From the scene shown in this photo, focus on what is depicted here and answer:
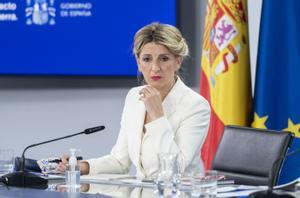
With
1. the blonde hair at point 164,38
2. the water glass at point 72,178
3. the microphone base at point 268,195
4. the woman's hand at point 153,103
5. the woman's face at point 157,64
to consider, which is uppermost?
the blonde hair at point 164,38

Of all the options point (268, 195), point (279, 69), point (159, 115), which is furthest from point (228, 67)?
Answer: point (268, 195)

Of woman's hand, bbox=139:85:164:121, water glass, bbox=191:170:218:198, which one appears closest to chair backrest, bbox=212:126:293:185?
woman's hand, bbox=139:85:164:121

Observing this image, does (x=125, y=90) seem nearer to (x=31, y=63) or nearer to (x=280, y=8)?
(x=31, y=63)

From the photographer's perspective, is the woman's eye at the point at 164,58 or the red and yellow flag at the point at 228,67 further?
the red and yellow flag at the point at 228,67

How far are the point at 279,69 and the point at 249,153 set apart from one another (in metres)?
1.16

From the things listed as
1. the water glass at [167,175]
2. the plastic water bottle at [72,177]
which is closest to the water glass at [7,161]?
the plastic water bottle at [72,177]

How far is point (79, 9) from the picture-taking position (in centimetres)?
483

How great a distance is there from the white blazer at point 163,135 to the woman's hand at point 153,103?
46 mm

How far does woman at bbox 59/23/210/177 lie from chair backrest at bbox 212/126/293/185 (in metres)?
0.12

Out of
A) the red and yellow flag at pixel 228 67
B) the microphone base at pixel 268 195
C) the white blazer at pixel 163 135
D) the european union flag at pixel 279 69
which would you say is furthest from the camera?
the red and yellow flag at pixel 228 67

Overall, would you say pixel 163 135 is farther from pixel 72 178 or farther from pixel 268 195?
pixel 268 195

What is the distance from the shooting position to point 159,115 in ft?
10.9

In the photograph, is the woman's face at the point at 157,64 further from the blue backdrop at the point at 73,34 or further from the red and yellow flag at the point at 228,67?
the blue backdrop at the point at 73,34

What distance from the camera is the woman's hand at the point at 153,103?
10.9 ft
